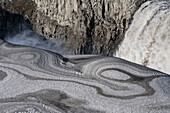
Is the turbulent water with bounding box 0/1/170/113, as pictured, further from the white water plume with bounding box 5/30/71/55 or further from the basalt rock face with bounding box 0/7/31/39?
the basalt rock face with bounding box 0/7/31/39

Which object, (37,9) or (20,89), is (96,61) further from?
(37,9)

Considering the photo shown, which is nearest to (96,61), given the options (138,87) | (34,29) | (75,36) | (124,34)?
(138,87)

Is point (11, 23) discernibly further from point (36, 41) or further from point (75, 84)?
point (75, 84)

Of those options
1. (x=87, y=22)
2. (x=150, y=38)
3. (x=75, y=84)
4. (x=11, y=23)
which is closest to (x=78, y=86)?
(x=75, y=84)

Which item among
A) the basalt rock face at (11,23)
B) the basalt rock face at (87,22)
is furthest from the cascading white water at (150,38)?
the basalt rock face at (11,23)

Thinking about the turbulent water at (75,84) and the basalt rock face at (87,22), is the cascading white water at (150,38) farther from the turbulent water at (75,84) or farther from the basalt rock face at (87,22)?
the turbulent water at (75,84)

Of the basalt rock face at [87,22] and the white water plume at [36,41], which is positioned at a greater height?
the basalt rock face at [87,22]

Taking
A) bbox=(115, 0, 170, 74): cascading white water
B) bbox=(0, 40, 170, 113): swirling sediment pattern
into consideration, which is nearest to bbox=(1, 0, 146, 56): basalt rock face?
bbox=(115, 0, 170, 74): cascading white water

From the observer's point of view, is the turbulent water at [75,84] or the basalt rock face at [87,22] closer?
the turbulent water at [75,84]
